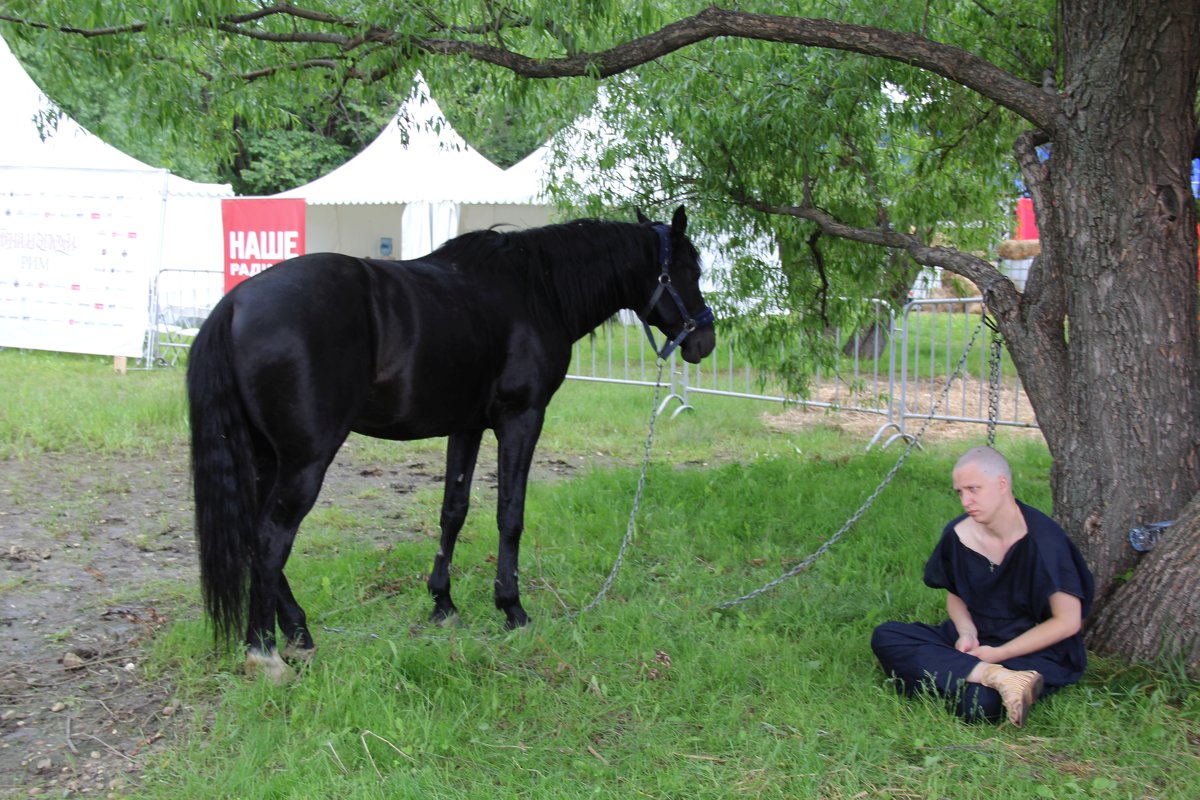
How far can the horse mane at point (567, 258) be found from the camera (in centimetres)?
502

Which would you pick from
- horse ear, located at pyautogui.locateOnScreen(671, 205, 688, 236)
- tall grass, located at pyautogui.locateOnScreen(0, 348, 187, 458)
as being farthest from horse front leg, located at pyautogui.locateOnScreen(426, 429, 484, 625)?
tall grass, located at pyautogui.locateOnScreen(0, 348, 187, 458)

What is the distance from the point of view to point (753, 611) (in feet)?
16.7

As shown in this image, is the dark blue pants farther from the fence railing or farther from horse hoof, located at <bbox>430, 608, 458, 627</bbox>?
the fence railing

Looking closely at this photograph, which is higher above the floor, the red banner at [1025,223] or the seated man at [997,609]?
the red banner at [1025,223]

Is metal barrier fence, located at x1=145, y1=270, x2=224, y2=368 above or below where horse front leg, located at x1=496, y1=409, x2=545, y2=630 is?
above

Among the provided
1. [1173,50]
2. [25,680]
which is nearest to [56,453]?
[25,680]

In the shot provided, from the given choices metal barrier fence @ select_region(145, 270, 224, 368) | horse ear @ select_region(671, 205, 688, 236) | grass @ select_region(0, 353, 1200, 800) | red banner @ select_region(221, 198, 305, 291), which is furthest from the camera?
metal barrier fence @ select_region(145, 270, 224, 368)

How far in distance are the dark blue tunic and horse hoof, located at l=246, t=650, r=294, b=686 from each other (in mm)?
2407

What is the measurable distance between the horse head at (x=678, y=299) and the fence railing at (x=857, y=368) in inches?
74.2

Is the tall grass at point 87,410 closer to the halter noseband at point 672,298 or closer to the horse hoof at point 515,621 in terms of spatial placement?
the horse hoof at point 515,621

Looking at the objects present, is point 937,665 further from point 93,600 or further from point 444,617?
point 93,600

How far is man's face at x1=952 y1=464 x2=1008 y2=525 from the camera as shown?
378 centimetres

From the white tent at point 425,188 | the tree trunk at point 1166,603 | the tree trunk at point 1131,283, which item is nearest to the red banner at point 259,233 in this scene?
the white tent at point 425,188

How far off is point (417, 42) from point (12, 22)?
170cm
